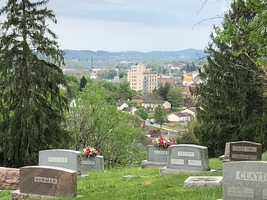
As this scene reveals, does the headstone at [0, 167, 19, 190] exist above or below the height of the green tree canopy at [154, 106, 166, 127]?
above

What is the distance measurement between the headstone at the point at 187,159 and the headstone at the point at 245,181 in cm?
654

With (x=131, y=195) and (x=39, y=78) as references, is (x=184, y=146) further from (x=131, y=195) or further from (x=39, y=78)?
(x=39, y=78)

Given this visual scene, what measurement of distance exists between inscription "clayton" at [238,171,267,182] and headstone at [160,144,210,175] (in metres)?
6.62

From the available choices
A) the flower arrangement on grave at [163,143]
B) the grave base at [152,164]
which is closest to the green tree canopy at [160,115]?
the grave base at [152,164]

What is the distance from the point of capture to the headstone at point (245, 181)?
7.59 metres

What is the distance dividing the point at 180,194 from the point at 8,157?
48.3 ft

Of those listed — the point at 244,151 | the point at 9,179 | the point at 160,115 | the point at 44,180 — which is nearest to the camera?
the point at 44,180

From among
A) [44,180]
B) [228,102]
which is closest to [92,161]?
[44,180]

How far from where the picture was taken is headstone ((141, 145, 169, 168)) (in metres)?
18.7

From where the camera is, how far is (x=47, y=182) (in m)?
10.1

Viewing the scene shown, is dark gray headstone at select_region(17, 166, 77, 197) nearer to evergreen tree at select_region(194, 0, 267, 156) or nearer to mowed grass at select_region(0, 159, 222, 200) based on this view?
mowed grass at select_region(0, 159, 222, 200)

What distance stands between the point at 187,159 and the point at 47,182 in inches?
224

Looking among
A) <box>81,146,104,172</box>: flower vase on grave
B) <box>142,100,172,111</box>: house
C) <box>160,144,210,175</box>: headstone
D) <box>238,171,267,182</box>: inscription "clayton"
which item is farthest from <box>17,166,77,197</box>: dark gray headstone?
<box>142,100,172,111</box>: house

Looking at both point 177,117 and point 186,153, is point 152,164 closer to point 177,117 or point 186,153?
point 186,153
